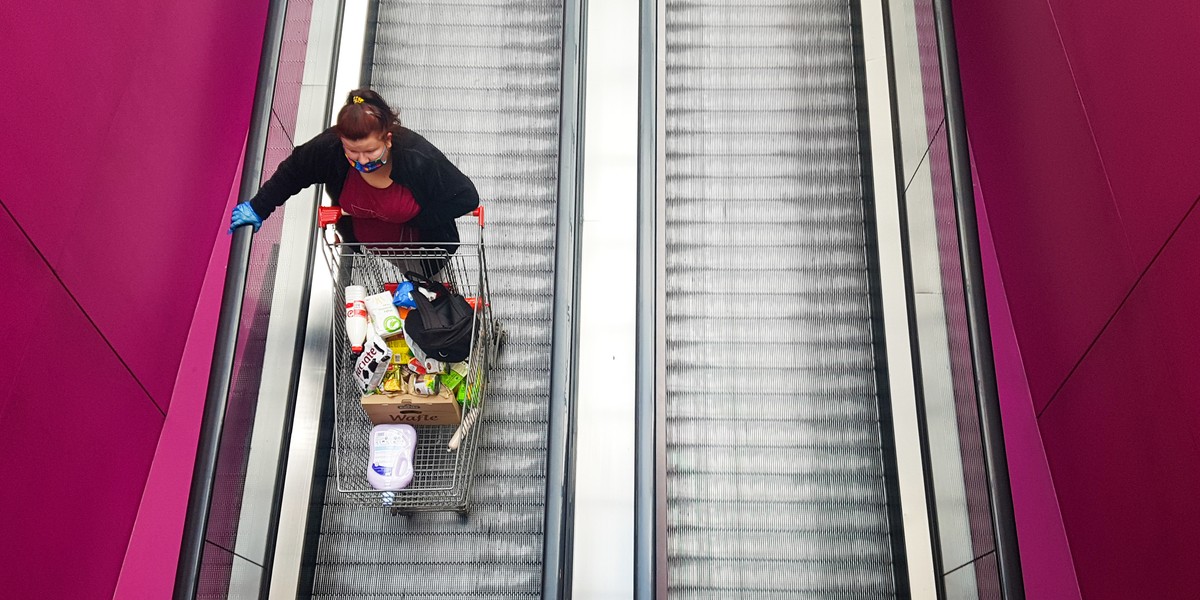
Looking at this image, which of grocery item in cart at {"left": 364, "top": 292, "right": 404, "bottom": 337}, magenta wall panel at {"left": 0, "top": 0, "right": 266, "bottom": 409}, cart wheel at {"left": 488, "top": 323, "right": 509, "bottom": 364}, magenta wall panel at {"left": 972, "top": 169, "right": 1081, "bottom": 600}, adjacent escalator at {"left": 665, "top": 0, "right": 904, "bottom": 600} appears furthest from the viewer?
cart wheel at {"left": 488, "top": 323, "right": 509, "bottom": 364}

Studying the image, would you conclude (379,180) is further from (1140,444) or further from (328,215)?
(1140,444)

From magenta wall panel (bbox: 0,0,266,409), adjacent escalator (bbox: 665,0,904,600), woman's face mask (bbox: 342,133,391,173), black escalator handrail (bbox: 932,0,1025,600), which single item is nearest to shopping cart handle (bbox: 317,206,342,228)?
woman's face mask (bbox: 342,133,391,173)

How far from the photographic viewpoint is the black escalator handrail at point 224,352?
139 inches

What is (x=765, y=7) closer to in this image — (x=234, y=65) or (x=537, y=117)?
(x=537, y=117)

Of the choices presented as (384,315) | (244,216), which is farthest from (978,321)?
(244,216)

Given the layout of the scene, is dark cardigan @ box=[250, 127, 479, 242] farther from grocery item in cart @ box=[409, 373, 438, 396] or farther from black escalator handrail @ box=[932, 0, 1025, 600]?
black escalator handrail @ box=[932, 0, 1025, 600]

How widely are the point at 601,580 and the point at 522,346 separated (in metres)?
1.33

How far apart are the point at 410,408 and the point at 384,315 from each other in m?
0.44

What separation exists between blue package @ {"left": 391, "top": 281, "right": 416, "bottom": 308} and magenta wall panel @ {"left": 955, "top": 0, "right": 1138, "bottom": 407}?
3051 mm

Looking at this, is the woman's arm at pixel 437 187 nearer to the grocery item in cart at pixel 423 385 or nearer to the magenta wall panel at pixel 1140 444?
the grocery item in cart at pixel 423 385

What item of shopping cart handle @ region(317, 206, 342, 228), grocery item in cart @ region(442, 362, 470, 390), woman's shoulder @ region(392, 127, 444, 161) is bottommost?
grocery item in cart @ region(442, 362, 470, 390)

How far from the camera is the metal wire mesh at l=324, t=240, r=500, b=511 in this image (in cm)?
422

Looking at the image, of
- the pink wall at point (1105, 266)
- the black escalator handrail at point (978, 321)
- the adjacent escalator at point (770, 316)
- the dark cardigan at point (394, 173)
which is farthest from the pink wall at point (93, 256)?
the pink wall at point (1105, 266)

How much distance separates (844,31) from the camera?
5.96 meters
